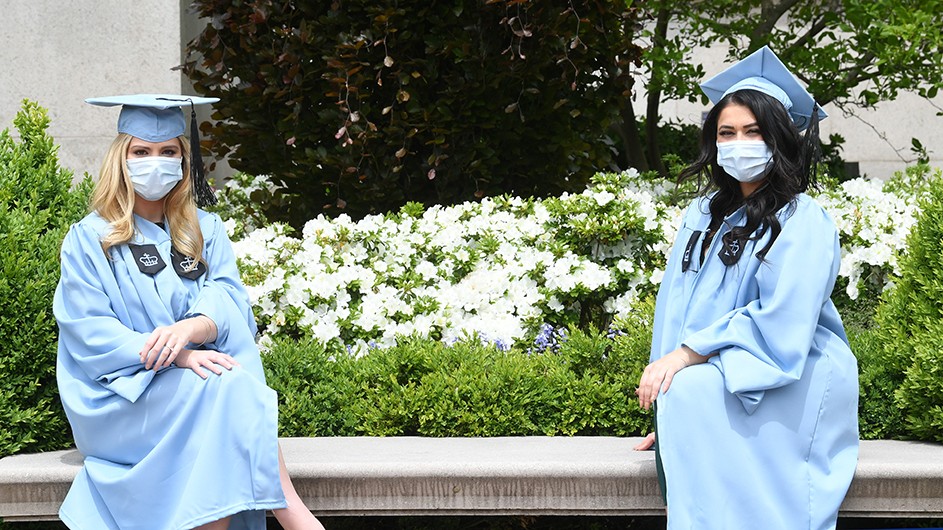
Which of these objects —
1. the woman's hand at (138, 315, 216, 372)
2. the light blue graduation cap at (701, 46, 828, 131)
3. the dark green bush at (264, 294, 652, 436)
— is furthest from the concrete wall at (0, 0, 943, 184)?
the light blue graduation cap at (701, 46, 828, 131)

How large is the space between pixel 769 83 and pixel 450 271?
1.91 m

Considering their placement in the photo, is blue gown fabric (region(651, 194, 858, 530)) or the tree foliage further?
the tree foliage

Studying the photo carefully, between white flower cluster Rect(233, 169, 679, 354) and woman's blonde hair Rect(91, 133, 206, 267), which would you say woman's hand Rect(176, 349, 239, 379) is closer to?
woman's blonde hair Rect(91, 133, 206, 267)

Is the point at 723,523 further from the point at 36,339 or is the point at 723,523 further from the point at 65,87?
the point at 65,87

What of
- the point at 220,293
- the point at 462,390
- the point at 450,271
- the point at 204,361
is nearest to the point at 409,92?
the point at 450,271

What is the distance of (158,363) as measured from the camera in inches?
119

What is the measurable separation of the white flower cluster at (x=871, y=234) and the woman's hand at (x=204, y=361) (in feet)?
8.62

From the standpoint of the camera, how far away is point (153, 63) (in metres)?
5.80

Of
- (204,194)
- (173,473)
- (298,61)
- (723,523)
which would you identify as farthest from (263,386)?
(298,61)

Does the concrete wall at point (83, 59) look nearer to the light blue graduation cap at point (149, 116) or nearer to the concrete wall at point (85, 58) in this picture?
the concrete wall at point (85, 58)

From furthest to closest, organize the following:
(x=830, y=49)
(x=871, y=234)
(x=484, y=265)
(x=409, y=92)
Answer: (x=830, y=49) → (x=409, y=92) → (x=484, y=265) → (x=871, y=234)

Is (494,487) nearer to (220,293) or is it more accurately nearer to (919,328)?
(220,293)

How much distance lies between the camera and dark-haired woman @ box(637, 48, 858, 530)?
2.84 meters

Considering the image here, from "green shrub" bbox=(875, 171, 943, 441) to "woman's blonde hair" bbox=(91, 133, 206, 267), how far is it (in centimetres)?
222
